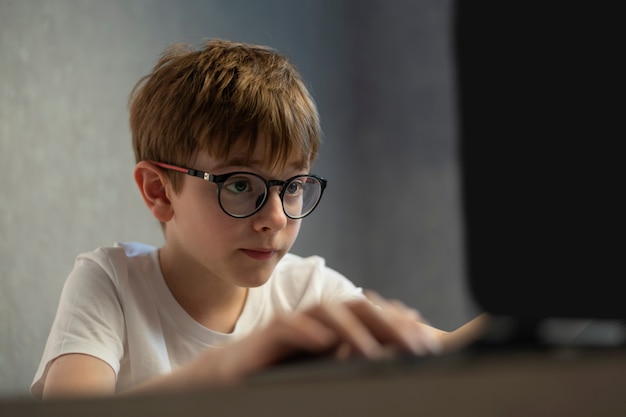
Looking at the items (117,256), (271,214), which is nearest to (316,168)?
(117,256)

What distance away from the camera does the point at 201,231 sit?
129 centimetres

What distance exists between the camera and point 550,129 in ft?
0.79

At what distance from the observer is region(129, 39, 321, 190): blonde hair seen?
1.29 m

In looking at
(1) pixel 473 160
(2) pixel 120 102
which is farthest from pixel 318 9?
(1) pixel 473 160

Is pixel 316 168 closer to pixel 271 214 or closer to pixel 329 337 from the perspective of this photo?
pixel 271 214

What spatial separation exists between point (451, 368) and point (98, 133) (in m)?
1.98

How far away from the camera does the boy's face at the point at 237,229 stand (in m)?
1.24

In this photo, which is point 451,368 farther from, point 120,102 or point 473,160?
point 120,102

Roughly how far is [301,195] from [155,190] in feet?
1.00

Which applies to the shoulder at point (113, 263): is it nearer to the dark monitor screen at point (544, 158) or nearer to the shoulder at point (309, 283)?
the shoulder at point (309, 283)

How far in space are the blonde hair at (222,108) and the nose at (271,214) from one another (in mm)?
59

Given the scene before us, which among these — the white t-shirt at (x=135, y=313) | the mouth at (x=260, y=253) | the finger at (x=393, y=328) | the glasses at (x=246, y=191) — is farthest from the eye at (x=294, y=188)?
the finger at (x=393, y=328)

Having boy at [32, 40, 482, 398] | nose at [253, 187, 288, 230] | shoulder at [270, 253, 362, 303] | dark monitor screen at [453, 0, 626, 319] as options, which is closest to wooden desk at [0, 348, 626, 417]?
dark monitor screen at [453, 0, 626, 319]

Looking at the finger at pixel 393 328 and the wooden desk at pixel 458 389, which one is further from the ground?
the finger at pixel 393 328
